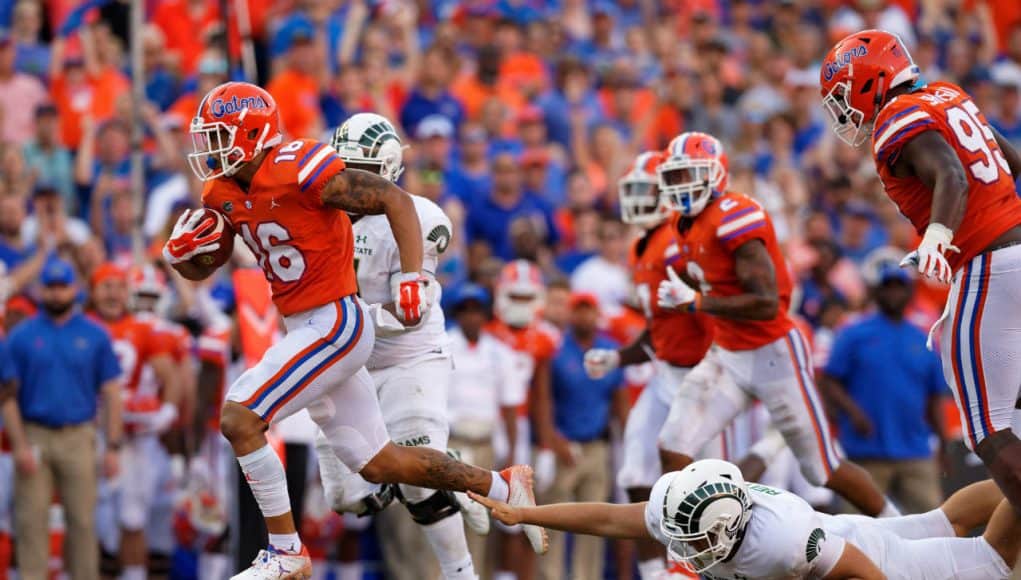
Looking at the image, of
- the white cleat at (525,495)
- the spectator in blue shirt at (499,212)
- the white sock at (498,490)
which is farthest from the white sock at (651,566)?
the spectator in blue shirt at (499,212)

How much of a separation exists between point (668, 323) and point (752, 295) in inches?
39.5

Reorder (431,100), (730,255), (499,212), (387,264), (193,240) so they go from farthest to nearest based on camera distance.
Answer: (431,100) → (499,212) → (730,255) → (387,264) → (193,240)

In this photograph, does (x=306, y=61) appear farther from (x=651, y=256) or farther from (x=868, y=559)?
(x=868, y=559)

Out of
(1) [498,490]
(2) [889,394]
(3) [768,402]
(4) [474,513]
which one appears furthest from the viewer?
(2) [889,394]

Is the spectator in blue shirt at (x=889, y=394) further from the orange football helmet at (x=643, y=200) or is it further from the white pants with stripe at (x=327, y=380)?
the white pants with stripe at (x=327, y=380)

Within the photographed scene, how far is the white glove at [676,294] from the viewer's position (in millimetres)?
8391

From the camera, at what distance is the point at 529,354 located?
466 inches

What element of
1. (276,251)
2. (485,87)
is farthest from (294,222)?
(485,87)

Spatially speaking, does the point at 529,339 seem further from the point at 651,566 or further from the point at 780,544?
the point at 780,544

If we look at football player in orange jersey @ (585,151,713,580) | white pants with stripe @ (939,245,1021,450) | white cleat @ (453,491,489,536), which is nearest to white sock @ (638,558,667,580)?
football player in orange jersey @ (585,151,713,580)

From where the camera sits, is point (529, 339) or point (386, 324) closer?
point (386, 324)

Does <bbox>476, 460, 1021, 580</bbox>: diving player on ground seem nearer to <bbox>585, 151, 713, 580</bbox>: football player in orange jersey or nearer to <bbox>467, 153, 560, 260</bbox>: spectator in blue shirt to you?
<bbox>585, 151, 713, 580</bbox>: football player in orange jersey

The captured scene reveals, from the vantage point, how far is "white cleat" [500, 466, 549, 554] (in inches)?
295

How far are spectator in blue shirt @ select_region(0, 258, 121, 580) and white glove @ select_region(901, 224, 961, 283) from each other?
6.47m
